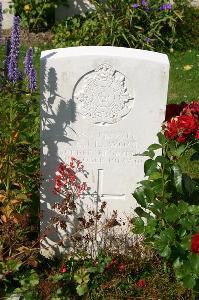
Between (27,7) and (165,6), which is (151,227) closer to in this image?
(165,6)

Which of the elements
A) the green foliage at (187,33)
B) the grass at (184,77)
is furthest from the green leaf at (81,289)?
the green foliage at (187,33)

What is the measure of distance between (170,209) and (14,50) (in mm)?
1419

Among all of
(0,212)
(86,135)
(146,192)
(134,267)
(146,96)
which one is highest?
(146,96)

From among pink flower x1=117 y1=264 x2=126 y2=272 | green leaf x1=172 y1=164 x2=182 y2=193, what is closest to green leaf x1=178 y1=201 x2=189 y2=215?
green leaf x1=172 y1=164 x2=182 y2=193

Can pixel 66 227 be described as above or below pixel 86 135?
below

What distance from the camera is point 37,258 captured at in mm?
4180

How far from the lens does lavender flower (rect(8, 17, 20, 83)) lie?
3.79 meters

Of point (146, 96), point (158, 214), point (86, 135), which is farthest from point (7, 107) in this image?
point (158, 214)

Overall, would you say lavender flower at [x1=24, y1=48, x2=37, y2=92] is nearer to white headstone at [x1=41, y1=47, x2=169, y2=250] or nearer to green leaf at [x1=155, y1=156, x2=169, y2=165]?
white headstone at [x1=41, y1=47, x2=169, y2=250]

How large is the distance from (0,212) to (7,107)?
0.75 meters

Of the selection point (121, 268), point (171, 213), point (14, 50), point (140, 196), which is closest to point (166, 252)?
point (171, 213)

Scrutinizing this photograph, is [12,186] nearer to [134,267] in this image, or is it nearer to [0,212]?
[0,212]

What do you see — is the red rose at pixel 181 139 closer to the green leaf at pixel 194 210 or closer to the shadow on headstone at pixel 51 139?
the green leaf at pixel 194 210

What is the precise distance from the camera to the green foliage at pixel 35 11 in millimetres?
8320
